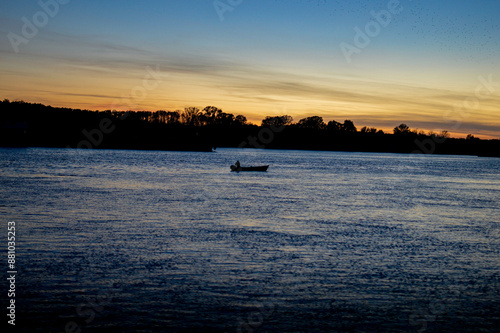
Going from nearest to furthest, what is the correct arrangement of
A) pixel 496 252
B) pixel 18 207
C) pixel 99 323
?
pixel 99 323, pixel 496 252, pixel 18 207

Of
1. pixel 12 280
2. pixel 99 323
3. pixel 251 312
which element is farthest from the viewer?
pixel 12 280

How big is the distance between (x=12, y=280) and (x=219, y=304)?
22.9 ft

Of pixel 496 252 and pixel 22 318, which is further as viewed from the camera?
pixel 496 252

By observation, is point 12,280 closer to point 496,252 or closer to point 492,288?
point 492,288

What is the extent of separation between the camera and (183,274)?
658 inches

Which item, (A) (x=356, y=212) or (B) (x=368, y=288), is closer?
(B) (x=368, y=288)

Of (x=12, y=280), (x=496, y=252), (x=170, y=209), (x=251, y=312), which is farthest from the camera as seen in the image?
(x=170, y=209)

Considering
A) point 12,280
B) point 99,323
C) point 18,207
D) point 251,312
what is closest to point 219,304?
point 251,312

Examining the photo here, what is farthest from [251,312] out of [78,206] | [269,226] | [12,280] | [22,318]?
[78,206]

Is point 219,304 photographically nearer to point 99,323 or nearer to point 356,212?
point 99,323

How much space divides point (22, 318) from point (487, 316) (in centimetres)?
1269

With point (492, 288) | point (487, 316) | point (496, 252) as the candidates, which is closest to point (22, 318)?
point (487, 316)

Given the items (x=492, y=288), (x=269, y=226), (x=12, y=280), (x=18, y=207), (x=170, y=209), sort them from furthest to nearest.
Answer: (x=170, y=209) → (x=18, y=207) → (x=269, y=226) → (x=492, y=288) → (x=12, y=280)

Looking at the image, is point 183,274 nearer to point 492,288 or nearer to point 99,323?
point 99,323
